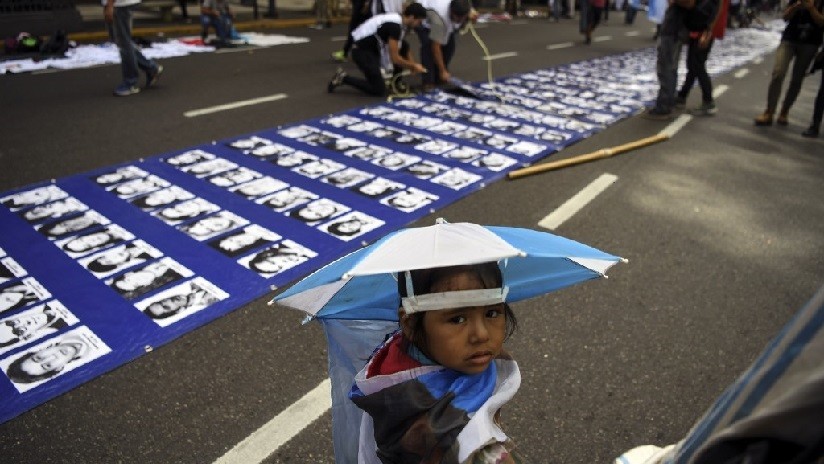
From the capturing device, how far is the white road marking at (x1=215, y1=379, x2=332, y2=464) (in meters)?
2.30

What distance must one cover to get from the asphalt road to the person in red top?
648 millimetres

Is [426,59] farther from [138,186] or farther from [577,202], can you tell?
[138,186]

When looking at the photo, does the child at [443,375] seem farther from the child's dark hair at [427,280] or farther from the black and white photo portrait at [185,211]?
the black and white photo portrait at [185,211]

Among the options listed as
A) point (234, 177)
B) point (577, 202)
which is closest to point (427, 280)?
point (577, 202)

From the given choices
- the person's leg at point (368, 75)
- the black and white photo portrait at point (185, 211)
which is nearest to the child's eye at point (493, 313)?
the black and white photo portrait at point (185, 211)

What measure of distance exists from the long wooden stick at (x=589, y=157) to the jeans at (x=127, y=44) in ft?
18.3

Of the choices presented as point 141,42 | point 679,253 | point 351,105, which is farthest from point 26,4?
point 679,253

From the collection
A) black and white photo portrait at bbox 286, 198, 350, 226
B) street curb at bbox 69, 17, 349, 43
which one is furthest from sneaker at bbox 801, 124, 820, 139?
street curb at bbox 69, 17, 349, 43

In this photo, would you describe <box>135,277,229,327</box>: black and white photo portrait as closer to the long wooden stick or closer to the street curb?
the long wooden stick

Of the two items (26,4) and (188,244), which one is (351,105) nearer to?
(188,244)

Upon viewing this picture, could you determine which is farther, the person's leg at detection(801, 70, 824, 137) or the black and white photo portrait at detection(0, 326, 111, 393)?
the person's leg at detection(801, 70, 824, 137)

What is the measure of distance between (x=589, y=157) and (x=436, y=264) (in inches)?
212

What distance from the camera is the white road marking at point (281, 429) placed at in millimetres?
2305

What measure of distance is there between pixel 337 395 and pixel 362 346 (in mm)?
200
